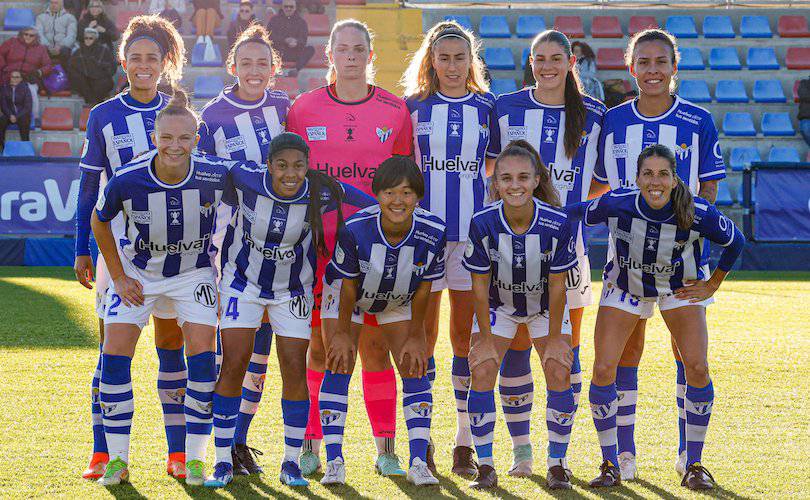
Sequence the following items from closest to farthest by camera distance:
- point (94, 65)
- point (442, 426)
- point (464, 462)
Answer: point (464, 462) → point (442, 426) → point (94, 65)

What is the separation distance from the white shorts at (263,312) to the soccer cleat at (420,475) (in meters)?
0.69

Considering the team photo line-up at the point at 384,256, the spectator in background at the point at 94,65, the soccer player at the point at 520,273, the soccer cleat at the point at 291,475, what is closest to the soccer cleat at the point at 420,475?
the team photo line-up at the point at 384,256

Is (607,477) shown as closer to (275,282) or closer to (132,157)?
(275,282)

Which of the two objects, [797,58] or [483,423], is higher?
[797,58]

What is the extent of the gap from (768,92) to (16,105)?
12.0m

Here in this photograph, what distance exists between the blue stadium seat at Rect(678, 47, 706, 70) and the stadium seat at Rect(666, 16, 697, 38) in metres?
0.34

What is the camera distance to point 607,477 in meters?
4.27

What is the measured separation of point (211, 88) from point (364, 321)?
501 inches

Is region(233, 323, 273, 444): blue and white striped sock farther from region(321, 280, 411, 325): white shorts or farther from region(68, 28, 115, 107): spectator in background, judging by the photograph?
region(68, 28, 115, 107): spectator in background

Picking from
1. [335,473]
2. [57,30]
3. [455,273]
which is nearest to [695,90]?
[57,30]

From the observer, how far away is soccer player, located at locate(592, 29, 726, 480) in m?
4.61

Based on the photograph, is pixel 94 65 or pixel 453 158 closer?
pixel 453 158

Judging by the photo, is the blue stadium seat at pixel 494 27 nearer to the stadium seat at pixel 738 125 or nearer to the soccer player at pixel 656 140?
the stadium seat at pixel 738 125

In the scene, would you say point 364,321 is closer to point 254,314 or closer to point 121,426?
point 254,314
